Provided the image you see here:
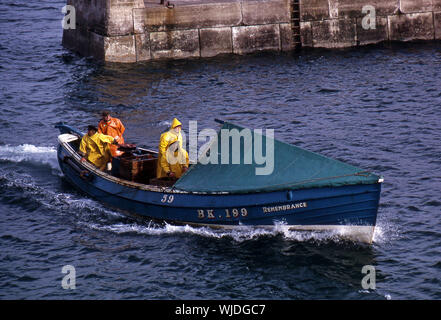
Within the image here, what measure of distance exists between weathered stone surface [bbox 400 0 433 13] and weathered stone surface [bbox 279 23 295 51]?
6778 mm

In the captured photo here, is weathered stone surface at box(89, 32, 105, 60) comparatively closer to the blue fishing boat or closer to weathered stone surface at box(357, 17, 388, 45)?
weathered stone surface at box(357, 17, 388, 45)

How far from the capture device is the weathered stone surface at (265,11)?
40.9 metres

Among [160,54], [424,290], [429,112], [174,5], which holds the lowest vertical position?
[424,290]

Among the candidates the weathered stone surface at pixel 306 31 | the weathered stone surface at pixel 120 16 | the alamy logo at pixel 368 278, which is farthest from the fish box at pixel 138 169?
the weathered stone surface at pixel 306 31

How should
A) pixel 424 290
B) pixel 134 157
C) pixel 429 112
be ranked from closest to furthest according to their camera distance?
pixel 424 290, pixel 134 157, pixel 429 112

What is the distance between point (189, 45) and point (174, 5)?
2391mm

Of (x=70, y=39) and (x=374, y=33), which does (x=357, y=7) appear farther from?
(x=70, y=39)

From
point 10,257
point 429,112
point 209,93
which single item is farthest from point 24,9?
point 10,257

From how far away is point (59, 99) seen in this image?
119 feet

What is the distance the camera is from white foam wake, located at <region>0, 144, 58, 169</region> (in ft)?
90.7

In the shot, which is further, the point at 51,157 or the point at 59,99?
the point at 59,99

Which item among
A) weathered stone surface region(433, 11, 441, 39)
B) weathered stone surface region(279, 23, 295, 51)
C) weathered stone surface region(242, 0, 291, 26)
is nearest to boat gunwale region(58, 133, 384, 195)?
weathered stone surface region(242, 0, 291, 26)

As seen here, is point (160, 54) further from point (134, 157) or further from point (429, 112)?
point (134, 157)

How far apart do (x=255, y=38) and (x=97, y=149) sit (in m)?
20.1
